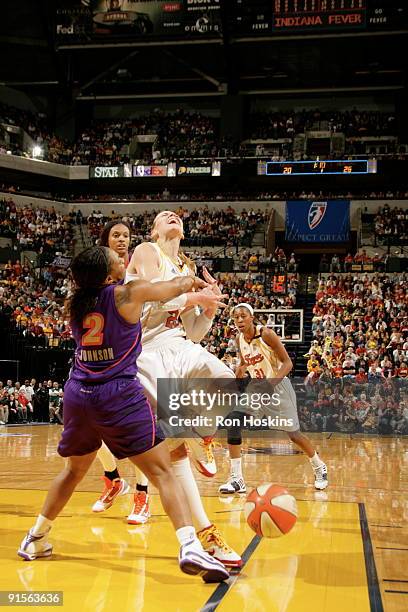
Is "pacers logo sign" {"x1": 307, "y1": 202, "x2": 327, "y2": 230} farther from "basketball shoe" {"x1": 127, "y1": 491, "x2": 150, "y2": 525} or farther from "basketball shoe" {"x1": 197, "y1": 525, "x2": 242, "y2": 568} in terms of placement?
"basketball shoe" {"x1": 197, "y1": 525, "x2": 242, "y2": 568}

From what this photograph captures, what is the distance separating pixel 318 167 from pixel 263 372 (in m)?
25.6

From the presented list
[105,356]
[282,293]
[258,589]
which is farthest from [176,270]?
[282,293]

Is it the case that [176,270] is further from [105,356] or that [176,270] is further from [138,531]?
[138,531]

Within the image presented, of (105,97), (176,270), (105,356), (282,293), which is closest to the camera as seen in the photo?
(105,356)

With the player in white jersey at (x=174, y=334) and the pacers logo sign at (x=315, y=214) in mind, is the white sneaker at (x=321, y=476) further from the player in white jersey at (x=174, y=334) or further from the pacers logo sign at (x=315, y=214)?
the pacers logo sign at (x=315, y=214)

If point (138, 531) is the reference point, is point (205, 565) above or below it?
above

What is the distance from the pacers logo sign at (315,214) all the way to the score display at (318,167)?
1540 mm

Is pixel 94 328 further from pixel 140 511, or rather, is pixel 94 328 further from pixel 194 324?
pixel 140 511

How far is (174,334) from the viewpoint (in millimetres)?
5586

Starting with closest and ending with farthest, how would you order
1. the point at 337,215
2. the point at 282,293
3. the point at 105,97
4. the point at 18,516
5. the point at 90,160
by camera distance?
the point at 18,516, the point at 282,293, the point at 337,215, the point at 90,160, the point at 105,97

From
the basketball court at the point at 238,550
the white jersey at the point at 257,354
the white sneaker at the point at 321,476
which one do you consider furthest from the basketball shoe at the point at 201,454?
the white jersey at the point at 257,354

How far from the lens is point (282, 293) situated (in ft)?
91.1

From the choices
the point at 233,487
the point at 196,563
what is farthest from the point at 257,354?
the point at 196,563

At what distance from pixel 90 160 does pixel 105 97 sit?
191 inches
